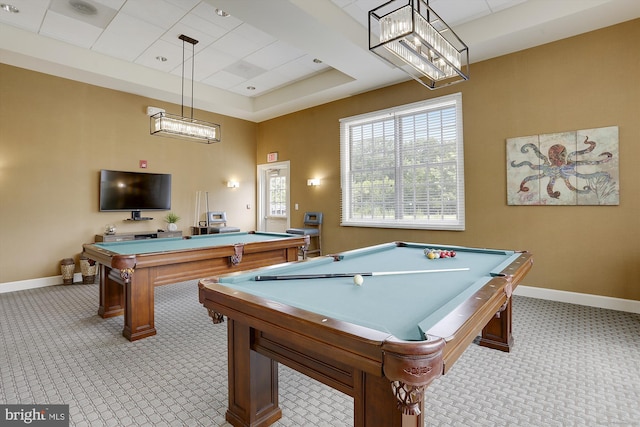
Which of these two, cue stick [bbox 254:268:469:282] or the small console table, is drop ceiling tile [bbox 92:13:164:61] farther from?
cue stick [bbox 254:268:469:282]

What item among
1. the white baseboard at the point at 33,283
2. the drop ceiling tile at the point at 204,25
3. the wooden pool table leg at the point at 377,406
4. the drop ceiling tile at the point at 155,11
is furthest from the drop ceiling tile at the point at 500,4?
the white baseboard at the point at 33,283

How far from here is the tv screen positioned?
5.55 meters

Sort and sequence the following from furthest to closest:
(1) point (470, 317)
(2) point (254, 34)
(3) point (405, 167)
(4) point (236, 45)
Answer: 1. (3) point (405, 167)
2. (4) point (236, 45)
3. (2) point (254, 34)
4. (1) point (470, 317)

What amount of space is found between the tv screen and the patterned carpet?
256 centimetres

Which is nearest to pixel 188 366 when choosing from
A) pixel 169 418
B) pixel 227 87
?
pixel 169 418

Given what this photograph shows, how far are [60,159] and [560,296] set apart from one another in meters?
7.50

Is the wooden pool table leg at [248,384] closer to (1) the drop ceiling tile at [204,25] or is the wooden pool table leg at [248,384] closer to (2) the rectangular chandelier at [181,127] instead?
(2) the rectangular chandelier at [181,127]

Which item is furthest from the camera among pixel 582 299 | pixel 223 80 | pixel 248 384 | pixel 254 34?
pixel 223 80

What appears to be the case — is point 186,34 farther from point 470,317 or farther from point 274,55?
point 470,317

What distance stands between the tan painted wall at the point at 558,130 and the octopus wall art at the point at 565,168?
0.09 metres

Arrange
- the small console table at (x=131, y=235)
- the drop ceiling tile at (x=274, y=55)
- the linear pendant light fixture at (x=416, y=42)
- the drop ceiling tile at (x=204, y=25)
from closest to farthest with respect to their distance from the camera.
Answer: the linear pendant light fixture at (x=416, y=42)
the drop ceiling tile at (x=204, y=25)
the drop ceiling tile at (x=274, y=55)
the small console table at (x=131, y=235)

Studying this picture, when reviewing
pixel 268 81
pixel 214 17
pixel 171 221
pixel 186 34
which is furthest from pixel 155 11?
pixel 171 221

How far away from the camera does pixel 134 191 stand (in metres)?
5.86

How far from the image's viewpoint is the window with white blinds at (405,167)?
4918 millimetres
